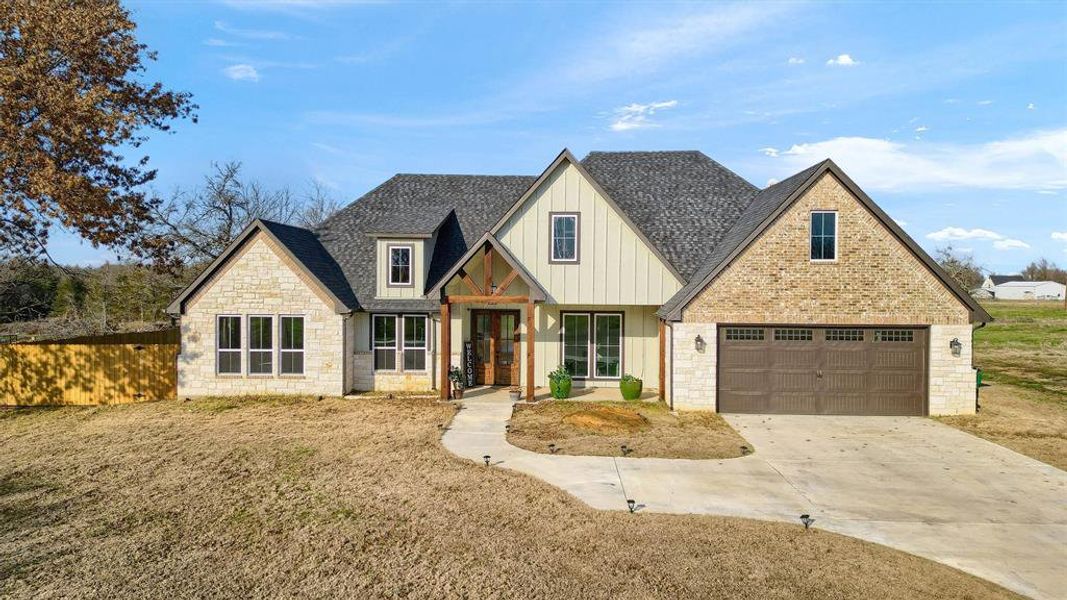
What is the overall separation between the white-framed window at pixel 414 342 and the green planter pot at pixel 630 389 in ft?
21.9

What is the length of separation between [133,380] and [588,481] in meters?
15.4

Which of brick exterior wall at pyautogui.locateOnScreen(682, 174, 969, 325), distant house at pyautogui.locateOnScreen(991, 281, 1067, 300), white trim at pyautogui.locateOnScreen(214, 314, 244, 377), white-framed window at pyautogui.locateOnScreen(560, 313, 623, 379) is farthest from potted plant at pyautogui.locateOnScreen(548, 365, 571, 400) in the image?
distant house at pyautogui.locateOnScreen(991, 281, 1067, 300)

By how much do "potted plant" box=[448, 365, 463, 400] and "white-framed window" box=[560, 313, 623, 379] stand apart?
369 cm

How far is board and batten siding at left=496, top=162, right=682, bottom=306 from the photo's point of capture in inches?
683

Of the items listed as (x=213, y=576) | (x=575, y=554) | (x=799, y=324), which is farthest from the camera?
(x=799, y=324)

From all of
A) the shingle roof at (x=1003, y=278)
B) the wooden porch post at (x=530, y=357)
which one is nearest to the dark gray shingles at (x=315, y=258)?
the wooden porch post at (x=530, y=357)

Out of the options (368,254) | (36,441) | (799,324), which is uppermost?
(368,254)

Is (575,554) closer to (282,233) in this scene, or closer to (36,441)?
(36,441)

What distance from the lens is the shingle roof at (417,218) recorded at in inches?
749

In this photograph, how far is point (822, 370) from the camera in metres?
15.6

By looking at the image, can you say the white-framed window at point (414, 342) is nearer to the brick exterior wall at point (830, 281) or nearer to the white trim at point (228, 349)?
the white trim at point (228, 349)

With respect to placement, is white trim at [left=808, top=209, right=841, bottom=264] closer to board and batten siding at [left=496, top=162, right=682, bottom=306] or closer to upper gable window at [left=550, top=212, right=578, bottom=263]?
board and batten siding at [left=496, top=162, right=682, bottom=306]

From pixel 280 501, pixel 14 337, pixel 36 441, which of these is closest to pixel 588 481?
pixel 280 501

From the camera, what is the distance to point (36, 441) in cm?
1305
